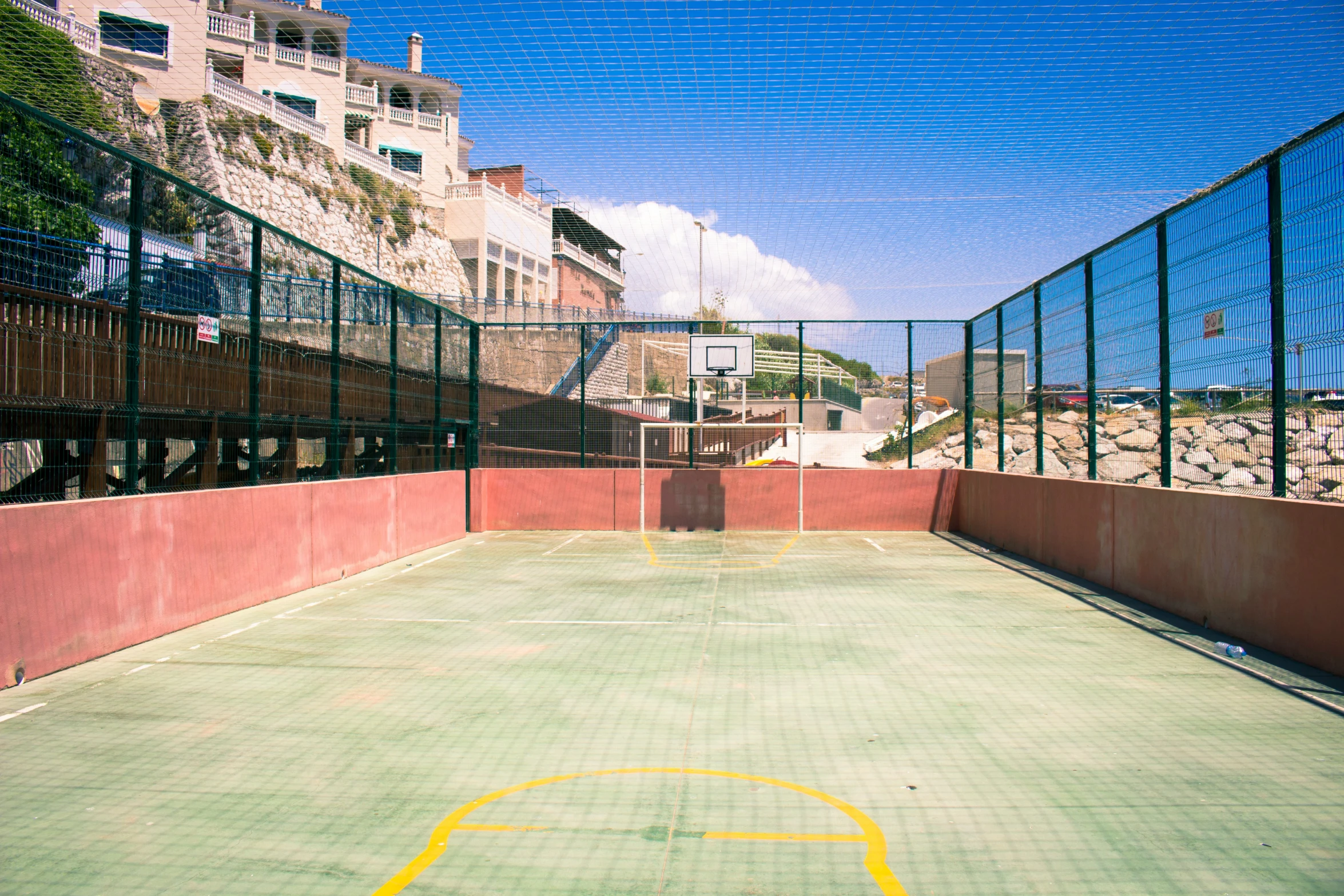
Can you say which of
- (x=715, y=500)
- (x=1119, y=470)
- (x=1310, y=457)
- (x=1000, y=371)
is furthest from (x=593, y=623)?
(x=1000, y=371)

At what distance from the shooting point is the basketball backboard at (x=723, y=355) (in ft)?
54.1

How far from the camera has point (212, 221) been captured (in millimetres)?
11141

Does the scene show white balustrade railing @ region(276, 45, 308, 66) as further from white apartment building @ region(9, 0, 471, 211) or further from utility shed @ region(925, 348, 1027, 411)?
utility shed @ region(925, 348, 1027, 411)

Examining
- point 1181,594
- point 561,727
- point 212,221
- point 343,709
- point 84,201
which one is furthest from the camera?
point 212,221

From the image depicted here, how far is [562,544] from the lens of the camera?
13.5 meters

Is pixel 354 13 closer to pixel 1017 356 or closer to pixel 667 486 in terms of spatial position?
pixel 667 486

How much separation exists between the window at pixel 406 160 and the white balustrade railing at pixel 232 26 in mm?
10386

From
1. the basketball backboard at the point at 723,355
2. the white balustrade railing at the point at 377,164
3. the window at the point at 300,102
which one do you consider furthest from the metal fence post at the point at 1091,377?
the window at the point at 300,102

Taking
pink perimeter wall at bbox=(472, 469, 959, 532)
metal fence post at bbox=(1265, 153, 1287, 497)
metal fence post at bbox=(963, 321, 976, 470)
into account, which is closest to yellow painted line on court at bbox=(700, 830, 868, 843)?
metal fence post at bbox=(1265, 153, 1287, 497)

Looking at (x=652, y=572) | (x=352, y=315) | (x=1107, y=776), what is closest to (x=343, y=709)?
(x=1107, y=776)

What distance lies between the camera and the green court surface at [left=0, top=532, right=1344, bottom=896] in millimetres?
2928

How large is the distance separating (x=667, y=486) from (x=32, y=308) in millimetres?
10828

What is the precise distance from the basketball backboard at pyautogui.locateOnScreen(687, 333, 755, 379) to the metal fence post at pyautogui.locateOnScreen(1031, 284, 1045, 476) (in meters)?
5.78

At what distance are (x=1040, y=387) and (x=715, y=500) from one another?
20.2 ft
